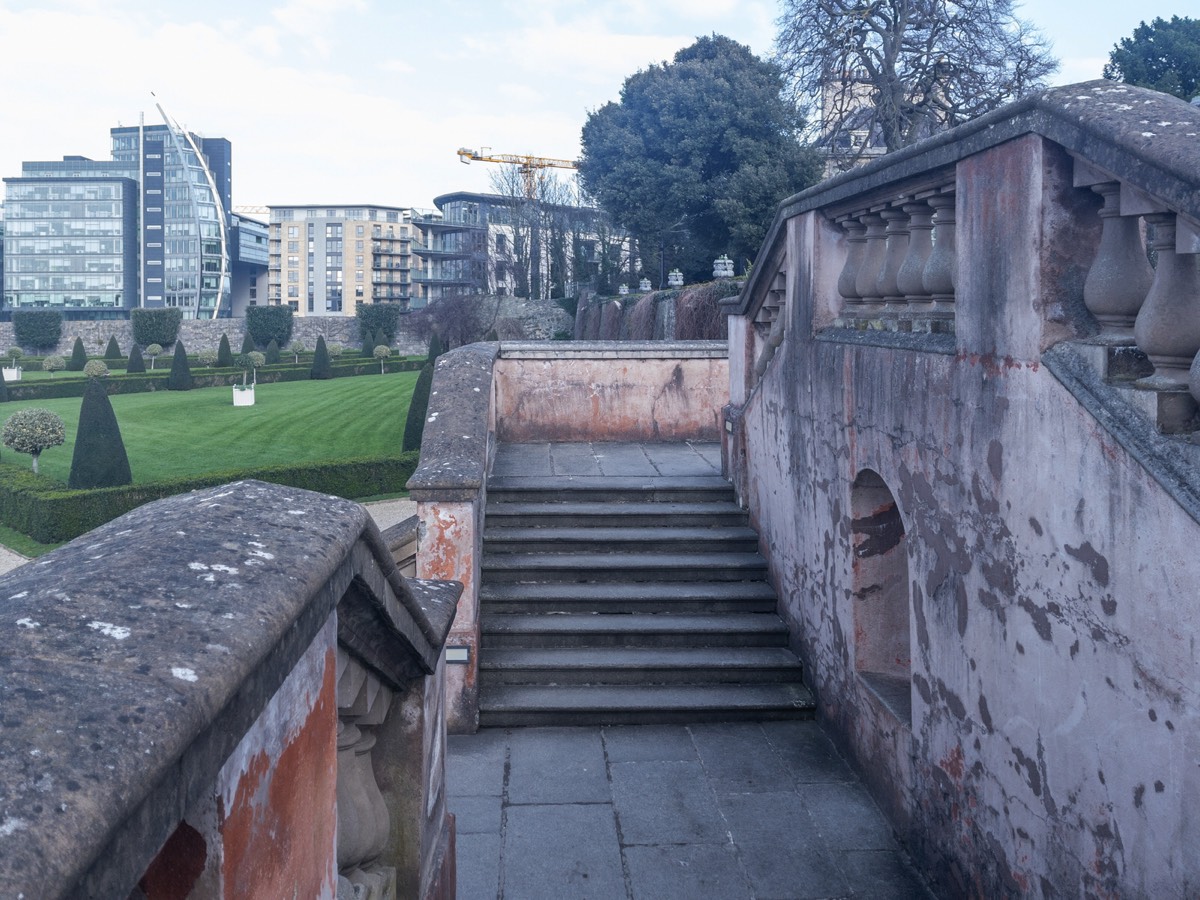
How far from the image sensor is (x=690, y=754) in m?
6.42

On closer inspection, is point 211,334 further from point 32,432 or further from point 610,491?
point 610,491

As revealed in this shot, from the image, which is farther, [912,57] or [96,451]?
[912,57]

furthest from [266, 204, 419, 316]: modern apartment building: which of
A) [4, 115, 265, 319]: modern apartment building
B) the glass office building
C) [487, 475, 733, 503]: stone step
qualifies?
[487, 475, 733, 503]: stone step

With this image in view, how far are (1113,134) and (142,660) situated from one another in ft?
10.1

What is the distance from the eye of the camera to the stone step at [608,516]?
8453 mm

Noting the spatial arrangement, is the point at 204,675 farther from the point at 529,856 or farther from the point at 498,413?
the point at 498,413

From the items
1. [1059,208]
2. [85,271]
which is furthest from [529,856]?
[85,271]

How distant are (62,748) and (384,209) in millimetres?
118477

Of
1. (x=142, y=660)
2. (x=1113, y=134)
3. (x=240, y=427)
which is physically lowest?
(x=240, y=427)

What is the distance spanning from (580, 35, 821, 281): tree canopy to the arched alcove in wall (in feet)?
86.5

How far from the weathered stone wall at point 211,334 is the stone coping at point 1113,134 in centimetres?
5807

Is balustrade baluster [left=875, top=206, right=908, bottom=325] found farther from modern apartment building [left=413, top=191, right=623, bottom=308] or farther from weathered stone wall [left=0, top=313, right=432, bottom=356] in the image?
weathered stone wall [left=0, top=313, right=432, bottom=356]

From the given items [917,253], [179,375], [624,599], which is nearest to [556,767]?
[624,599]

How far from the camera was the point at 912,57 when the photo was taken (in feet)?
91.3
